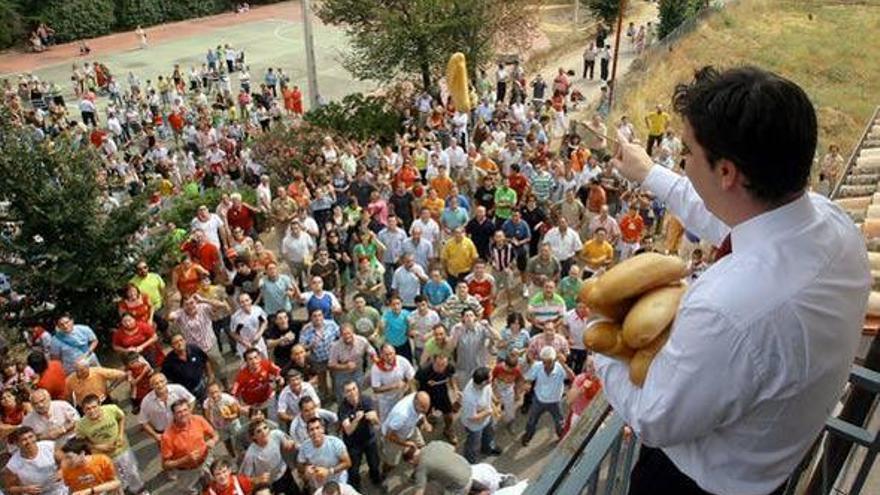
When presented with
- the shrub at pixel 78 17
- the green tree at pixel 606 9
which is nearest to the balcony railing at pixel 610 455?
the green tree at pixel 606 9

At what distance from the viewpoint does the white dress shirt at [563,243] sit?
1179 cm

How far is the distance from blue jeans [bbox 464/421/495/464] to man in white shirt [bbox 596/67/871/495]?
7.38 m

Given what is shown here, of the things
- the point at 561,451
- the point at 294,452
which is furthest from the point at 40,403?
the point at 561,451

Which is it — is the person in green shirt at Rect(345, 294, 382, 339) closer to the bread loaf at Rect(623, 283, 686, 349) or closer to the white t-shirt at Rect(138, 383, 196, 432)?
the white t-shirt at Rect(138, 383, 196, 432)

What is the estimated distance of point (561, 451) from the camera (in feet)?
7.02

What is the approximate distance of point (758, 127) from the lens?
5.90 feet

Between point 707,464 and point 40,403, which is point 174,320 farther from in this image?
point 707,464

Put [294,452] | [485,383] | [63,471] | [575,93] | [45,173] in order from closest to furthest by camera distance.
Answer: [63,471] < [294,452] < [485,383] < [45,173] < [575,93]

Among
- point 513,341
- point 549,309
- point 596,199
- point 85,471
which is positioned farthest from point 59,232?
point 596,199

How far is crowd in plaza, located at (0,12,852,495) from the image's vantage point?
818 centimetres

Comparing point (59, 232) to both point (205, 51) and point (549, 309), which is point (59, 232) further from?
point (205, 51)

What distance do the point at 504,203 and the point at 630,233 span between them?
2.26 metres

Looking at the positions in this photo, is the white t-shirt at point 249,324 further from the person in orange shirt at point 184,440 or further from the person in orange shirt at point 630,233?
the person in orange shirt at point 630,233

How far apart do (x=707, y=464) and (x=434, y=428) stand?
8200 millimetres
